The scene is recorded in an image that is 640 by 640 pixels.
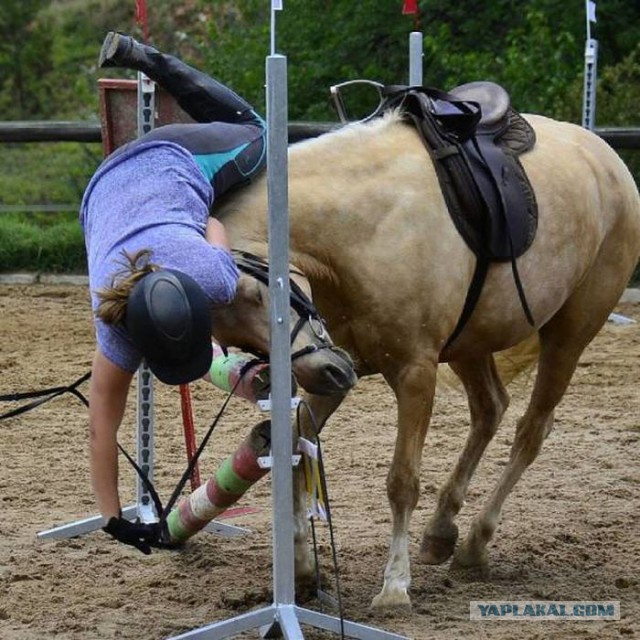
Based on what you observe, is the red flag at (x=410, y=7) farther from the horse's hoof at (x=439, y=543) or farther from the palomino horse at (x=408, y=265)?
the horse's hoof at (x=439, y=543)

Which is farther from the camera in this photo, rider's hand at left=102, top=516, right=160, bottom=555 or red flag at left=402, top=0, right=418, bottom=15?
red flag at left=402, top=0, right=418, bottom=15

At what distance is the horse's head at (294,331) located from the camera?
3598mm

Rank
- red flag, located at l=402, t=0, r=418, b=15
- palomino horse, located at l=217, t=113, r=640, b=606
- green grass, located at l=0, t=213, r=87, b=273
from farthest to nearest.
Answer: green grass, located at l=0, t=213, r=87, b=273, red flag, located at l=402, t=0, r=418, b=15, palomino horse, located at l=217, t=113, r=640, b=606

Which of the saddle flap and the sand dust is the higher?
the saddle flap

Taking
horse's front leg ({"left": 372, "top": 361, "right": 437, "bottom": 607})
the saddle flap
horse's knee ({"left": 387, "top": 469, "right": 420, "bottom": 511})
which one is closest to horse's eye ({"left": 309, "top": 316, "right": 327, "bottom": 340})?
horse's front leg ({"left": 372, "top": 361, "right": 437, "bottom": 607})

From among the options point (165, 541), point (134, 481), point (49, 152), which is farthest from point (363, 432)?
point (49, 152)

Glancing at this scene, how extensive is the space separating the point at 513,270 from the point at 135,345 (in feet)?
5.24

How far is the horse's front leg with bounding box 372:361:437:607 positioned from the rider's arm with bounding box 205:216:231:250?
849 millimetres

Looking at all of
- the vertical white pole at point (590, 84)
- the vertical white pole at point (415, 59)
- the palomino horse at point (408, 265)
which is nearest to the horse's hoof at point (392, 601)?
the palomino horse at point (408, 265)

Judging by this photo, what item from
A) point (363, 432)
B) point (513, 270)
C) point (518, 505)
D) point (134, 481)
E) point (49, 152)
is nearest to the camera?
point (513, 270)

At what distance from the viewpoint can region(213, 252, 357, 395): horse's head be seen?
3598mm

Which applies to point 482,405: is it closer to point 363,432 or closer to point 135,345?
point 363,432

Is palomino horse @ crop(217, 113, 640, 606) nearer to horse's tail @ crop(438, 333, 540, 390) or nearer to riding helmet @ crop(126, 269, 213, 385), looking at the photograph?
horse's tail @ crop(438, 333, 540, 390)

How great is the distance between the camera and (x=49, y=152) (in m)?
16.6
